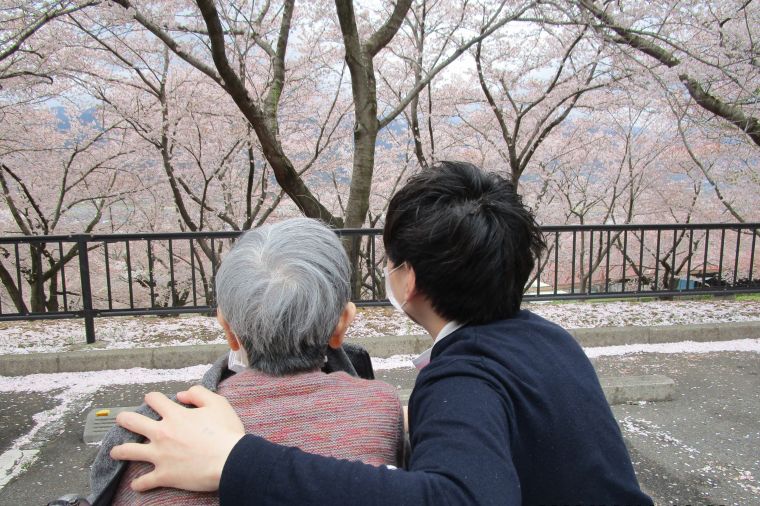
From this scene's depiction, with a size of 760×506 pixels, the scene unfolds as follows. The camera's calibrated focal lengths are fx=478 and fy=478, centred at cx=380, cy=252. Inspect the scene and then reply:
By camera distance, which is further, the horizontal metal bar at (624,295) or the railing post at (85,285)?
Answer: the horizontal metal bar at (624,295)

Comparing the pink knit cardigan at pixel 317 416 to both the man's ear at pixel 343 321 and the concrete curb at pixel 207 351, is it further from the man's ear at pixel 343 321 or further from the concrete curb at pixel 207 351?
the concrete curb at pixel 207 351

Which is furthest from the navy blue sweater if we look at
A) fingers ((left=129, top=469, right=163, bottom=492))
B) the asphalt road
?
the asphalt road

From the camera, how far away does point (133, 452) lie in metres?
0.84

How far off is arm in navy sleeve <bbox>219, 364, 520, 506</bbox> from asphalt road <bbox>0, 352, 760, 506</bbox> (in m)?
2.33

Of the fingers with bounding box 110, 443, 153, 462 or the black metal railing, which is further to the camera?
the black metal railing

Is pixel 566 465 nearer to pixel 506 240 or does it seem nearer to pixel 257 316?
pixel 506 240

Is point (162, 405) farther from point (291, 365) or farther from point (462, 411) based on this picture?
point (462, 411)

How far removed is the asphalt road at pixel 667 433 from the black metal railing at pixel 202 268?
1.26 metres

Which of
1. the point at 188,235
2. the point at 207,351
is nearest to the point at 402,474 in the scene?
the point at 207,351

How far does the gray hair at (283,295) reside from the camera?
38.4 inches

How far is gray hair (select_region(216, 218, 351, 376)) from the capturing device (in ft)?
3.20

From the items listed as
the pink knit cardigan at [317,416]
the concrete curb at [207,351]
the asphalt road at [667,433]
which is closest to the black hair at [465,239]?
the pink knit cardigan at [317,416]

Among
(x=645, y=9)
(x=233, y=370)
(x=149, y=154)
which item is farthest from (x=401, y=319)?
(x=149, y=154)

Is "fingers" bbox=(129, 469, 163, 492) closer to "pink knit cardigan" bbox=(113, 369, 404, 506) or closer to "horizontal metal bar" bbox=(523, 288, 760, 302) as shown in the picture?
"pink knit cardigan" bbox=(113, 369, 404, 506)
